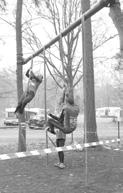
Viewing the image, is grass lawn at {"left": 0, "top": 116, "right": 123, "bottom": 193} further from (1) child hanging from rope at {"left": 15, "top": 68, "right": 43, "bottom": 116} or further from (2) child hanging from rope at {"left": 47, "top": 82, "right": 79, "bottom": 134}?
(1) child hanging from rope at {"left": 15, "top": 68, "right": 43, "bottom": 116}

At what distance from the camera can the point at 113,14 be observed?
6.56 metres

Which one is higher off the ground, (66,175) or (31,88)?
(31,88)

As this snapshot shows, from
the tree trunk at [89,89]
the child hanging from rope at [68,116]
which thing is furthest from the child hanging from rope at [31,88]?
the tree trunk at [89,89]

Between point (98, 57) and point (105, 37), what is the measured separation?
1354 mm

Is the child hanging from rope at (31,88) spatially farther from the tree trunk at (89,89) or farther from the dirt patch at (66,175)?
the tree trunk at (89,89)

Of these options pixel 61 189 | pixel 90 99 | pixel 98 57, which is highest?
pixel 98 57

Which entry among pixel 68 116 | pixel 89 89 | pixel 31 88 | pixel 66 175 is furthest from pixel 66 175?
pixel 89 89

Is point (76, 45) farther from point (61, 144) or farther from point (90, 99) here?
point (61, 144)

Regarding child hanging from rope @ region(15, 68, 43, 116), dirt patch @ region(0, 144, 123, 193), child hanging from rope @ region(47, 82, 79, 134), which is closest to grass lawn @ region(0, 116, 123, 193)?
dirt patch @ region(0, 144, 123, 193)

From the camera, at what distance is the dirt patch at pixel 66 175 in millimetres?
5746

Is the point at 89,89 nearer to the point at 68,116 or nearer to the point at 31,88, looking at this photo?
the point at 31,88

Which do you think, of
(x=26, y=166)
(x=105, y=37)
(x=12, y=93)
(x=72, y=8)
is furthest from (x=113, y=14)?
(x=12, y=93)

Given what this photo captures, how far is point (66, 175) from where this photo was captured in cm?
675

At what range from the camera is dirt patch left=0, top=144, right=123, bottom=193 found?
575 centimetres
